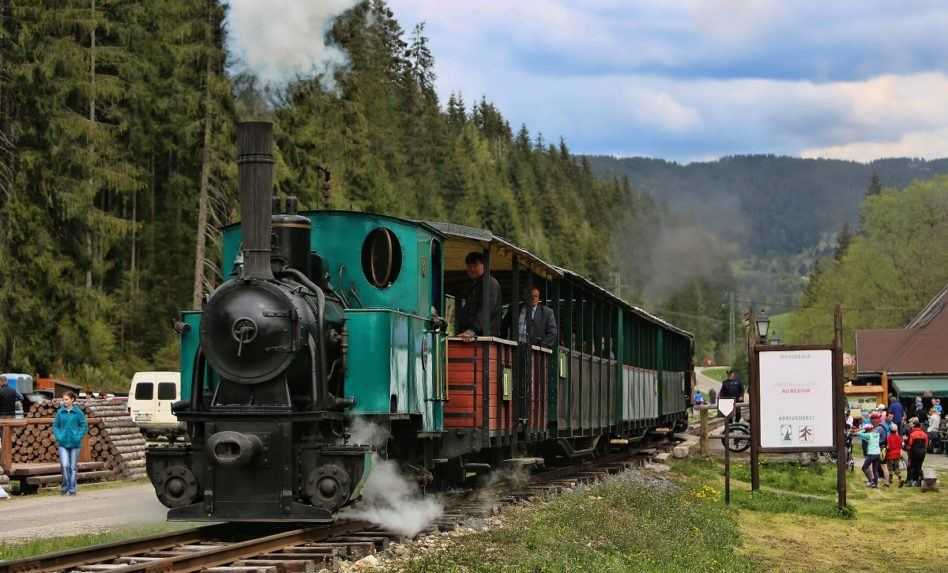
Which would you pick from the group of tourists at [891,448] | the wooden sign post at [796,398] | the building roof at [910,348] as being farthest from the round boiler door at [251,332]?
the building roof at [910,348]

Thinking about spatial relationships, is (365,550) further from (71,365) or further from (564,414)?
(71,365)

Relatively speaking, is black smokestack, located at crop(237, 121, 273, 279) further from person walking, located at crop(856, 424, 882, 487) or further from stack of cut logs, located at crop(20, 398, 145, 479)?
person walking, located at crop(856, 424, 882, 487)

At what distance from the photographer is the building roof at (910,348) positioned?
169ft

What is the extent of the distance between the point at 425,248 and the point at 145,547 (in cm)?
425

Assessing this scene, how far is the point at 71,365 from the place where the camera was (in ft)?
126

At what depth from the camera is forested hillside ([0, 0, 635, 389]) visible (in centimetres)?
3778

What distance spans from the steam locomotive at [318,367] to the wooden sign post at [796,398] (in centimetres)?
530

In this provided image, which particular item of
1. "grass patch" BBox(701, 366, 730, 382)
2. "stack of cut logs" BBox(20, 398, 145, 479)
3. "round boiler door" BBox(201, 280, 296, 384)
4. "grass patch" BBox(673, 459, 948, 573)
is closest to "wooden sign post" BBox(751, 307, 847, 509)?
"grass patch" BBox(673, 459, 948, 573)

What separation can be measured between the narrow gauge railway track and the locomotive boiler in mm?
312

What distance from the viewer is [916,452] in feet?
75.5

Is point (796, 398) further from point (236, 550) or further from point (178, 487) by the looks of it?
point (236, 550)

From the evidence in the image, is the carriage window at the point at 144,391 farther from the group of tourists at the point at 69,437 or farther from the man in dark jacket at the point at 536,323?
the man in dark jacket at the point at 536,323

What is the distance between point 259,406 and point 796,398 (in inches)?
421

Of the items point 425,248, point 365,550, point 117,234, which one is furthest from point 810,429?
point 117,234
